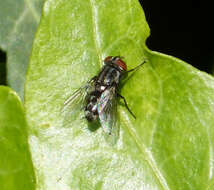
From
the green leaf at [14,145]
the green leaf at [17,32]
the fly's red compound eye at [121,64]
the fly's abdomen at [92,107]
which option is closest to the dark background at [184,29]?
the fly's red compound eye at [121,64]

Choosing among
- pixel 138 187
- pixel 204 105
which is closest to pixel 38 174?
pixel 138 187

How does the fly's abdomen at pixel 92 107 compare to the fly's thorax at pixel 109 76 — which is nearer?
the fly's abdomen at pixel 92 107

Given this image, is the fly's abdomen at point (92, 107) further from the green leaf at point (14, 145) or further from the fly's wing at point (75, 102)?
the green leaf at point (14, 145)

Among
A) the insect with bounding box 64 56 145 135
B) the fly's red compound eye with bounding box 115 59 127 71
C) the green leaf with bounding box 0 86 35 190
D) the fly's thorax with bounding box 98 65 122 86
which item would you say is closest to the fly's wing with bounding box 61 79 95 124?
the insect with bounding box 64 56 145 135

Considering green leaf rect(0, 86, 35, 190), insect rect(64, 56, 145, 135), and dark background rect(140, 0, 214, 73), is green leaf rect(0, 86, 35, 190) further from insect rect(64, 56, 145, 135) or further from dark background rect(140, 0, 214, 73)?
dark background rect(140, 0, 214, 73)

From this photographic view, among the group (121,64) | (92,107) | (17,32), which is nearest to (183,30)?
(121,64)

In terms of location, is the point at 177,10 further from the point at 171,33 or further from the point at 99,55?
the point at 99,55
